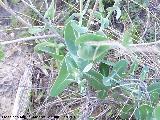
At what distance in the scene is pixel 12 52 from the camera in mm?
2066

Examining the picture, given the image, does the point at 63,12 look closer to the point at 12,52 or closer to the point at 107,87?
the point at 12,52

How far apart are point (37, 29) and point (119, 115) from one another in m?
0.55

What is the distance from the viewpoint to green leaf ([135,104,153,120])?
→ 1369 millimetres

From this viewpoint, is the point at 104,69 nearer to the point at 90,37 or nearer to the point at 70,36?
the point at 70,36

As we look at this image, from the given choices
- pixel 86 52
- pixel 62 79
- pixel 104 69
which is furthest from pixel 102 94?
pixel 86 52

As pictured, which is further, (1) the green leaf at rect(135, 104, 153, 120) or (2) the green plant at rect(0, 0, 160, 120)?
(1) the green leaf at rect(135, 104, 153, 120)

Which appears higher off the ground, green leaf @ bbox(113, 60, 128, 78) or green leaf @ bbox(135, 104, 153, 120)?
green leaf @ bbox(113, 60, 128, 78)

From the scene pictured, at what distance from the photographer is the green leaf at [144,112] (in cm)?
137

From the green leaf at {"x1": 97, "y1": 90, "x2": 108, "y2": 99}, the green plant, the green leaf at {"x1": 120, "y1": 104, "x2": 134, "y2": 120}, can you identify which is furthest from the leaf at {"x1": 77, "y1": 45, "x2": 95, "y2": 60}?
the green leaf at {"x1": 120, "y1": 104, "x2": 134, "y2": 120}

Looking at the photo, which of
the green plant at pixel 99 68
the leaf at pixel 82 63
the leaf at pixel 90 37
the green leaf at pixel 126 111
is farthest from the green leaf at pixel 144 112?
the leaf at pixel 90 37

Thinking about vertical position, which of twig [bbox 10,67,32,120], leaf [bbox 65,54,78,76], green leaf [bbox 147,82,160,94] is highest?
leaf [bbox 65,54,78,76]

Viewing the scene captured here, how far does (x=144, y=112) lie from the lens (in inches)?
55.1

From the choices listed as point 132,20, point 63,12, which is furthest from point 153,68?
point 63,12

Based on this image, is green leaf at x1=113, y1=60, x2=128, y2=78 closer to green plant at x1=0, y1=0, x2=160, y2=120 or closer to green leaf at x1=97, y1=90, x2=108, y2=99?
A: green plant at x1=0, y1=0, x2=160, y2=120
